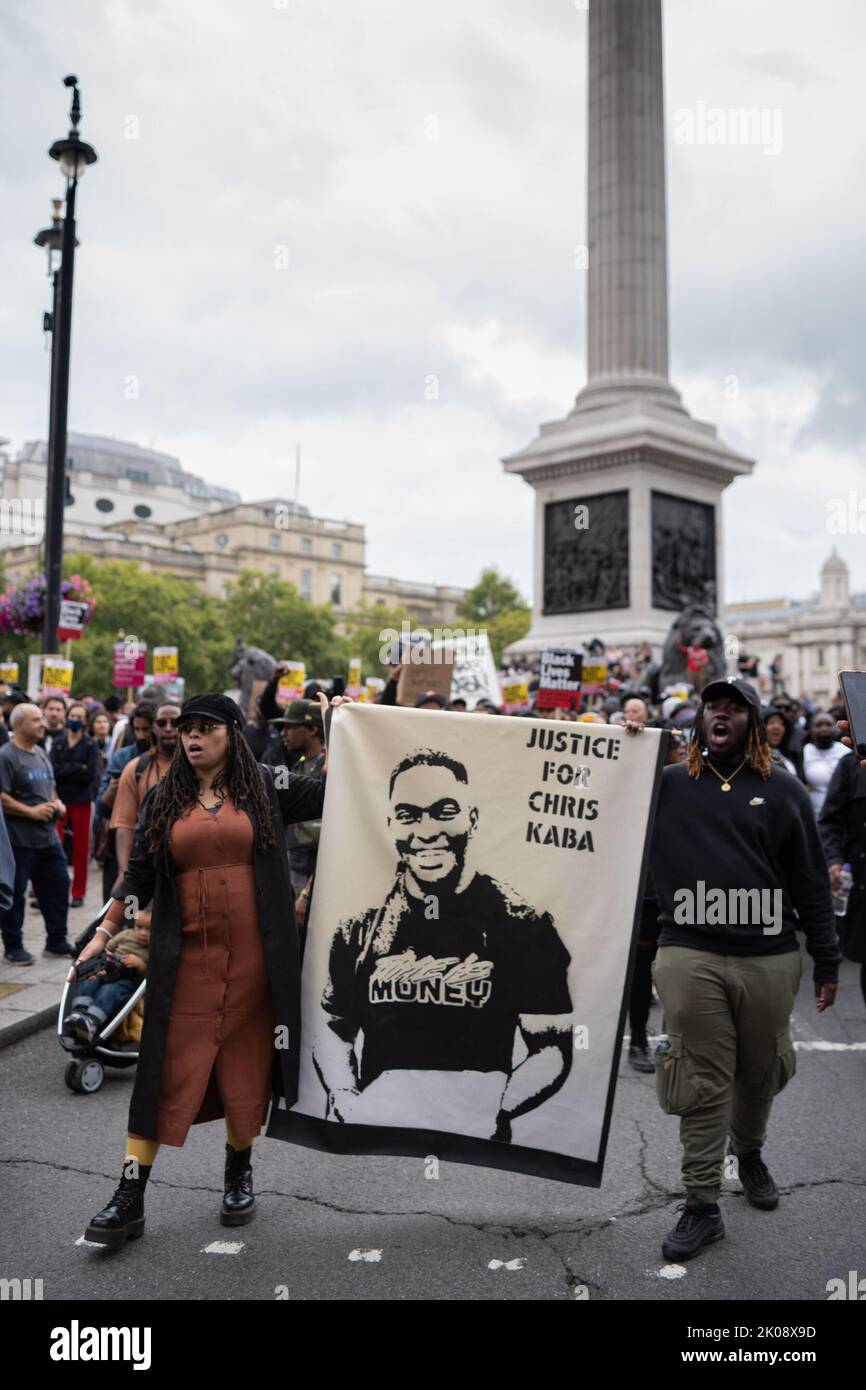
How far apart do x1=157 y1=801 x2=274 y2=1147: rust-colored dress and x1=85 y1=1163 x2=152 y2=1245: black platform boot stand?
28 cm

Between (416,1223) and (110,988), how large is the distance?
8.23ft

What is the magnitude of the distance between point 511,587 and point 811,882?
79176mm

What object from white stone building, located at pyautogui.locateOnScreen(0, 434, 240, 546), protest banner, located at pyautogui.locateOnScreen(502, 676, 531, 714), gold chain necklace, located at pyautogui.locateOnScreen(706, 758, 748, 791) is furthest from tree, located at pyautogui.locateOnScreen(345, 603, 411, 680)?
gold chain necklace, located at pyautogui.locateOnScreen(706, 758, 748, 791)

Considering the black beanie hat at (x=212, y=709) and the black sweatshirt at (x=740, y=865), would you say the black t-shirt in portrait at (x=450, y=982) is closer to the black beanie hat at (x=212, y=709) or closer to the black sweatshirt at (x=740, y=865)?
the black sweatshirt at (x=740, y=865)

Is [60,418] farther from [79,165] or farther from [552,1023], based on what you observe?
[552,1023]

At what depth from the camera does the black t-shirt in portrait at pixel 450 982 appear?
14.8 ft

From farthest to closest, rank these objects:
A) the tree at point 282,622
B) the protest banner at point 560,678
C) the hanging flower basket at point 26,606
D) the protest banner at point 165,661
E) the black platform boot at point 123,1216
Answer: the tree at point 282,622 → the hanging flower basket at point 26,606 → the protest banner at point 165,661 → the protest banner at point 560,678 → the black platform boot at point 123,1216

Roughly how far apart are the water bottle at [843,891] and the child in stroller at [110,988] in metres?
3.71

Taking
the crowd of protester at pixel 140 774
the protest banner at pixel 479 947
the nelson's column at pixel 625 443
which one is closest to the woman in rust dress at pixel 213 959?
the protest banner at pixel 479 947

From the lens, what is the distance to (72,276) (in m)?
13.3

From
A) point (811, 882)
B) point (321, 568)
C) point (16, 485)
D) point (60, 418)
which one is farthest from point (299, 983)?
point (16, 485)

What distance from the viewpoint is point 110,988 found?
6.37 meters
